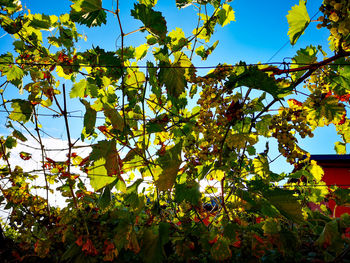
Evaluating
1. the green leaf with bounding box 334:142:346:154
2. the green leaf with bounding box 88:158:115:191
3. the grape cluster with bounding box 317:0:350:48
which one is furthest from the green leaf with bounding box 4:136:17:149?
the green leaf with bounding box 334:142:346:154

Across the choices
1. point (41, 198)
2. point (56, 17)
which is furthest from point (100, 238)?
point (56, 17)

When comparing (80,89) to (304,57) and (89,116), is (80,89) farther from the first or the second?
(304,57)

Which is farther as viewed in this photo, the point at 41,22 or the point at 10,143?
the point at 10,143

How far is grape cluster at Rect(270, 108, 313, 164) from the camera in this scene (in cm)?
116

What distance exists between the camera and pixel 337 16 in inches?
39.9

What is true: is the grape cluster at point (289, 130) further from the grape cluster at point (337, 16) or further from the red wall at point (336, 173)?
the red wall at point (336, 173)

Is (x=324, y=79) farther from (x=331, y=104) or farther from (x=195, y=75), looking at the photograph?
(x=195, y=75)

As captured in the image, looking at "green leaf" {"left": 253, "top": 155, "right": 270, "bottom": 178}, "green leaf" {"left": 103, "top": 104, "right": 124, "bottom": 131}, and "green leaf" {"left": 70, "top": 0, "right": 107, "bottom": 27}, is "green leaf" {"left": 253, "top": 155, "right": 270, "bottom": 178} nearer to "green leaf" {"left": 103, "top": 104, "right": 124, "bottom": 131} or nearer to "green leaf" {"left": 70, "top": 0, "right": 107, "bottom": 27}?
"green leaf" {"left": 103, "top": 104, "right": 124, "bottom": 131}

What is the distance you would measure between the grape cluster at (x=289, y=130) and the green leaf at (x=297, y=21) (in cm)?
58

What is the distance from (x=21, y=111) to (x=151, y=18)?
1.33m

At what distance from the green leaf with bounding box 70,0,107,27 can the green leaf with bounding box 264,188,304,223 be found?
1546 mm

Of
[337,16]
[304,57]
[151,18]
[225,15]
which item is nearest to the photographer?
[337,16]

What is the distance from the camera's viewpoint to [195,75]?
4.97ft

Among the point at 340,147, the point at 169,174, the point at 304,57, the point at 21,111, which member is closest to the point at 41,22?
the point at 21,111
